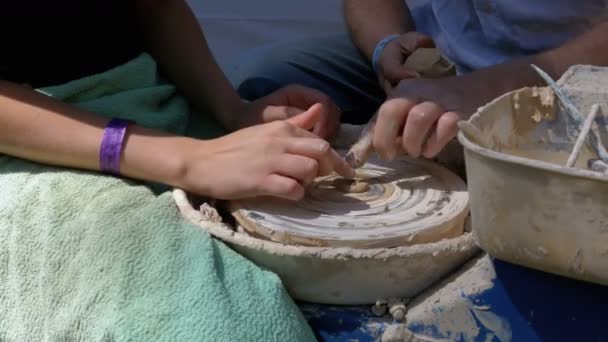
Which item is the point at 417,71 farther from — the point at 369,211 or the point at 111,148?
the point at 111,148

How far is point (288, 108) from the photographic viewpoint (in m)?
1.15

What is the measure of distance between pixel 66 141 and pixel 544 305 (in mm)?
592

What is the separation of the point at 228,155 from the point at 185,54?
15.0 inches

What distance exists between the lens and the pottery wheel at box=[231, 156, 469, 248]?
869 mm

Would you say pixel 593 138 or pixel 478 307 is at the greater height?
pixel 593 138

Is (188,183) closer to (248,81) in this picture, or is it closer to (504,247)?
(504,247)

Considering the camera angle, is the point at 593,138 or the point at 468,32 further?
the point at 468,32

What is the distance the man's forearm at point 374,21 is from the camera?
147 cm

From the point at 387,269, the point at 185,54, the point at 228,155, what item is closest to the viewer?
the point at 387,269

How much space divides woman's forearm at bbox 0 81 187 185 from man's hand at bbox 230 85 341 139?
0.21 m

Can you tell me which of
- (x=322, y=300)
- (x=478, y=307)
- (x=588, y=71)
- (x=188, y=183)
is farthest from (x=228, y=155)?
(x=588, y=71)

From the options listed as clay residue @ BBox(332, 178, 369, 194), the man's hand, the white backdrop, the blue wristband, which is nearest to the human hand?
clay residue @ BBox(332, 178, 369, 194)

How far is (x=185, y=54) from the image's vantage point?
127 cm

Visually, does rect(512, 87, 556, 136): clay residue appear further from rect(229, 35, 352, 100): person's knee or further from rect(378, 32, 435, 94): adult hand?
rect(229, 35, 352, 100): person's knee
